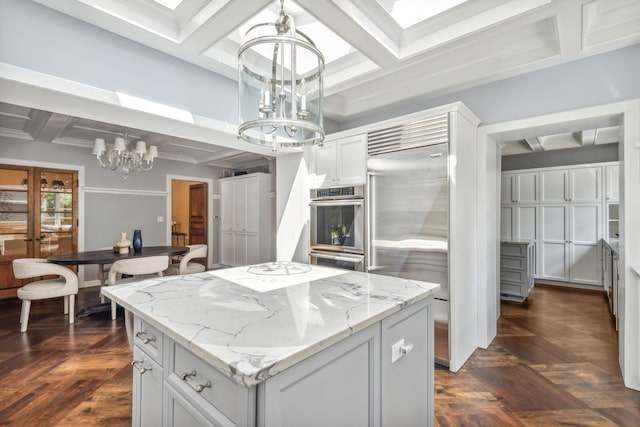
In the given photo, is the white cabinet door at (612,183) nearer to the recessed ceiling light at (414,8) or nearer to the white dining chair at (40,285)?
the recessed ceiling light at (414,8)

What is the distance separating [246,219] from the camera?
19.9 ft

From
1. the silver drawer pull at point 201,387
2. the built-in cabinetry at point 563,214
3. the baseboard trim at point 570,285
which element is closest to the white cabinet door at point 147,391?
the silver drawer pull at point 201,387

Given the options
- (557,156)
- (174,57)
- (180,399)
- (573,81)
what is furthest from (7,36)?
(557,156)

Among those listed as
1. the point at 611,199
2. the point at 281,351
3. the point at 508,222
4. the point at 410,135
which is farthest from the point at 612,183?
the point at 281,351

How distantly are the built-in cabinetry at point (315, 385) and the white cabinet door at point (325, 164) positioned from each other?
2.00 m

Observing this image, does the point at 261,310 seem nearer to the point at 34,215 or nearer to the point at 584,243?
the point at 34,215

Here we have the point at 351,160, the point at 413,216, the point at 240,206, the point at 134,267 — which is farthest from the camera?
the point at 240,206

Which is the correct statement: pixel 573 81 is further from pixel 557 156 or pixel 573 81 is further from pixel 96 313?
pixel 96 313

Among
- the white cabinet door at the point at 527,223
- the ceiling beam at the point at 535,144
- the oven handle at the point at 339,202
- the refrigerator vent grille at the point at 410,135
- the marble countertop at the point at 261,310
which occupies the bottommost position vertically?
the marble countertop at the point at 261,310

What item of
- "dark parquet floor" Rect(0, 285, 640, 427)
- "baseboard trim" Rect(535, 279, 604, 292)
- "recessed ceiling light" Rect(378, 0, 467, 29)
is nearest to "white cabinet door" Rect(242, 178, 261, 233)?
"dark parquet floor" Rect(0, 285, 640, 427)

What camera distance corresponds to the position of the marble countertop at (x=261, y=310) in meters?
0.88

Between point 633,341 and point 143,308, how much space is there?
3.21 metres

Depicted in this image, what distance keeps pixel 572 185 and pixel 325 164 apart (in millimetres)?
4703

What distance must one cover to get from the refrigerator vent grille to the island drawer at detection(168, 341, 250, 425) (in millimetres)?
2306
